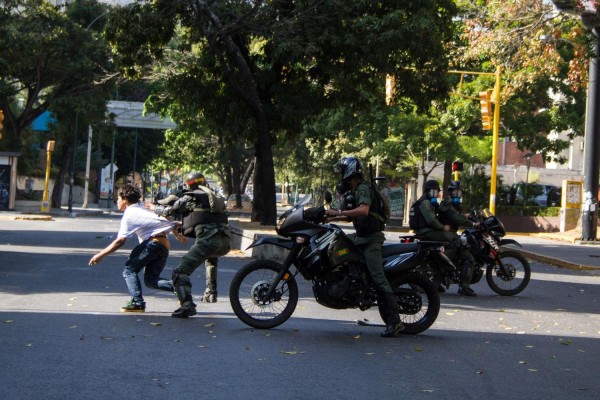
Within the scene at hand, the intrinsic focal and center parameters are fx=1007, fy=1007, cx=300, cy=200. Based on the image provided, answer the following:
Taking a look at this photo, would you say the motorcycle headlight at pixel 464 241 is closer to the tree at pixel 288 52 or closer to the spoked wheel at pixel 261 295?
the spoked wheel at pixel 261 295

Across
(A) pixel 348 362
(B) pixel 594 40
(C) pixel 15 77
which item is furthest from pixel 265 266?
(C) pixel 15 77

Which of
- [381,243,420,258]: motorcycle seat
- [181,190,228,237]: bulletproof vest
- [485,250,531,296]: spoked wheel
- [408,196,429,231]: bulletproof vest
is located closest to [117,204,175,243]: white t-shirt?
[181,190,228,237]: bulletproof vest

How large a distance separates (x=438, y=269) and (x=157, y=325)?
4855mm

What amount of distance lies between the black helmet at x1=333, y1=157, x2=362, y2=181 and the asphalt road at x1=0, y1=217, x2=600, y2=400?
161cm

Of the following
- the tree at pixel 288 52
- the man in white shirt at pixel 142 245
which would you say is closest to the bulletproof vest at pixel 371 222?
the man in white shirt at pixel 142 245

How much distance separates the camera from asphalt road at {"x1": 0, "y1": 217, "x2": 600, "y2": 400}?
7.16 metres

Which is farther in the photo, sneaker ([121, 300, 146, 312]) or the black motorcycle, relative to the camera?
sneaker ([121, 300, 146, 312])

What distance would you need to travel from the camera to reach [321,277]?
32.8ft

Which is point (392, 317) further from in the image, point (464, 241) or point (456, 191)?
point (456, 191)

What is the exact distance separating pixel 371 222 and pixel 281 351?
1894mm

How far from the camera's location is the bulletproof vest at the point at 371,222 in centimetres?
1007

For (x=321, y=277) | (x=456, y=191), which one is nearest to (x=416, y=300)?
(x=321, y=277)

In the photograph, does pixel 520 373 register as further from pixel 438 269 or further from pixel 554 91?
pixel 554 91

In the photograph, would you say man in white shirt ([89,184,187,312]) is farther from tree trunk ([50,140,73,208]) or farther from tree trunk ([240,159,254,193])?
tree trunk ([240,159,254,193])
